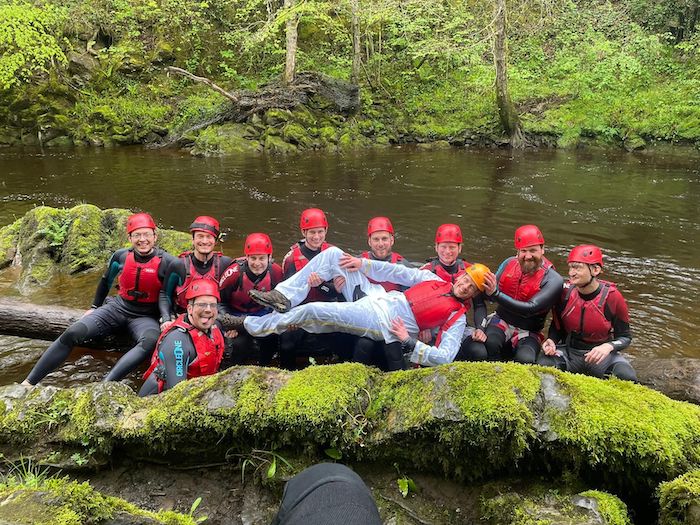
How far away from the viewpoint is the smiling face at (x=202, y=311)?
4.80m

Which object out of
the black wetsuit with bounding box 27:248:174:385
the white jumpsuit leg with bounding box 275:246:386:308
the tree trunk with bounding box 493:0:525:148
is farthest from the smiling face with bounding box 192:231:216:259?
the tree trunk with bounding box 493:0:525:148

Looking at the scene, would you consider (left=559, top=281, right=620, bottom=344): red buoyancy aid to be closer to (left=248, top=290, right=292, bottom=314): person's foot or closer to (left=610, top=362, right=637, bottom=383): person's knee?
(left=610, top=362, right=637, bottom=383): person's knee

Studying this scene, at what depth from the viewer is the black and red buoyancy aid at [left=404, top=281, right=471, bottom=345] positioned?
16.9 feet

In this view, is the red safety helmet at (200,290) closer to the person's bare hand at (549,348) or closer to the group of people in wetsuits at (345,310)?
the group of people in wetsuits at (345,310)

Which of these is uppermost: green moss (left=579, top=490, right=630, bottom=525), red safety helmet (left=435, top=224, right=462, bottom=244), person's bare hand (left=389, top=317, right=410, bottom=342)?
red safety helmet (left=435, top=224, right=462, bottom=244)

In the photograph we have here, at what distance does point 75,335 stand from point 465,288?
4.26 m

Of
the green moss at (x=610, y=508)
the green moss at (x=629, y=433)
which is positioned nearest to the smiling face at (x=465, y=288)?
the green moss at (x=629, y=433)

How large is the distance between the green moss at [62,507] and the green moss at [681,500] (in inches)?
95.3

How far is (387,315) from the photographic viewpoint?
509cm

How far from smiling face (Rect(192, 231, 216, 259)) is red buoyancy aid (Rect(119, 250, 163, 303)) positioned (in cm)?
48

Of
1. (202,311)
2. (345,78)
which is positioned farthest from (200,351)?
(345,78)

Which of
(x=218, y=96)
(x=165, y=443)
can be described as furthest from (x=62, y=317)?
(x=218, y=96)

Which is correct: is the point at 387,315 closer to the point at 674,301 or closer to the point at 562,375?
the point at 562,375

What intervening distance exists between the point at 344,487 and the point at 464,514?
47.2 inches
